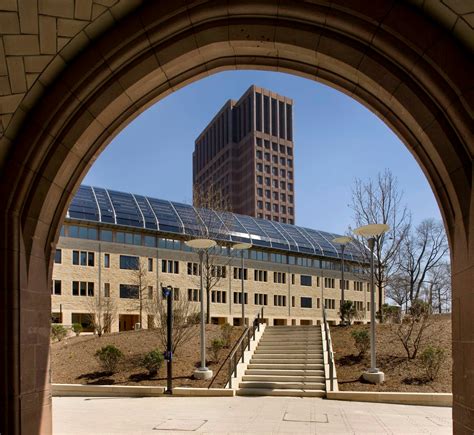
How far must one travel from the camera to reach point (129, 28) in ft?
23.6

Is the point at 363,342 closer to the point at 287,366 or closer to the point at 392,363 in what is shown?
the point at 392,363

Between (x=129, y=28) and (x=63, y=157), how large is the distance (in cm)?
210

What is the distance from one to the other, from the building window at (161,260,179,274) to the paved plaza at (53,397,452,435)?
33.0 meters

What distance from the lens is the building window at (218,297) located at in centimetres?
5175

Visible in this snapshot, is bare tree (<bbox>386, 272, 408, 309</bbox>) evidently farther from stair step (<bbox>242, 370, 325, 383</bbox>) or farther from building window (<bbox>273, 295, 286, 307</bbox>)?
stair step (<bbox>242, 370, 325, 383</bbox>)

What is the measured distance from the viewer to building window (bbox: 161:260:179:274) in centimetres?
4906

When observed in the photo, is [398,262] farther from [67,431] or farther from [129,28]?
[129,28]

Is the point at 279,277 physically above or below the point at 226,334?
above

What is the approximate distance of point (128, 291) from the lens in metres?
46.8

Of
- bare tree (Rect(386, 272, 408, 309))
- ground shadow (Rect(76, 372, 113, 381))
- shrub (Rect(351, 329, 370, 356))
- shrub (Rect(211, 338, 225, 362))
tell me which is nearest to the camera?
ground shadow (Rect(76, 372, 113, 381))

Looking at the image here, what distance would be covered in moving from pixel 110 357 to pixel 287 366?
660cm

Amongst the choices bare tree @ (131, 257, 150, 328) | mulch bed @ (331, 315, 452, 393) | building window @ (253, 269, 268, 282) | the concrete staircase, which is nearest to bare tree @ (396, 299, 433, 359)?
mulch bed @ (331, 315, 452, 393)

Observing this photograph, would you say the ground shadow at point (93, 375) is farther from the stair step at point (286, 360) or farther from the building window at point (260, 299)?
the building window at point (260, 299)

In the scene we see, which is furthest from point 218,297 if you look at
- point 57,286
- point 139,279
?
point 57,286
